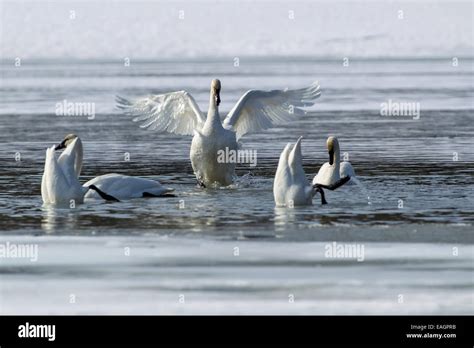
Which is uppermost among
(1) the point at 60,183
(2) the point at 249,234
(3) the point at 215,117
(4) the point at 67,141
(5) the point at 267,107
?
(5) the point at 267,107

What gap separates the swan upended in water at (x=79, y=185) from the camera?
15844 millimetres

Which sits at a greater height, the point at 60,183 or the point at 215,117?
the point at 215,117

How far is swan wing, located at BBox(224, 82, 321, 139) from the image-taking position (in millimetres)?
19453

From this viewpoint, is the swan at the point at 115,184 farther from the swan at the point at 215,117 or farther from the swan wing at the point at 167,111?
the swan wing at the point at 167,111

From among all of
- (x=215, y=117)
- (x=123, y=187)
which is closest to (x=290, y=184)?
(x=123, y=187)

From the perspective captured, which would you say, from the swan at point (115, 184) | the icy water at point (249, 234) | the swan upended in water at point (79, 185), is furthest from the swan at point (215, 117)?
the swan at point (115, 184)

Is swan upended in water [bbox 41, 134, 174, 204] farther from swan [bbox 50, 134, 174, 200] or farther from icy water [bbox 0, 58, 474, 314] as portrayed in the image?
icy water [bbox 0, 58, 474, 314]

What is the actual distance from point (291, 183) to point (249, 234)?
6.62 feet

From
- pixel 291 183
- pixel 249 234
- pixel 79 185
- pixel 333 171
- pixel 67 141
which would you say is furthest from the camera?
pixel 67 141

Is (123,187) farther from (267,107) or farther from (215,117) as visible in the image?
(267,107)

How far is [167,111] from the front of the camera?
797 inches

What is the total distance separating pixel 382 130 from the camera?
27.6m

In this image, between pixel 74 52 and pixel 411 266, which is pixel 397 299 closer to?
pixel 411 266

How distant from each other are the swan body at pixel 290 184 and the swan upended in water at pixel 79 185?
2.02 metres
